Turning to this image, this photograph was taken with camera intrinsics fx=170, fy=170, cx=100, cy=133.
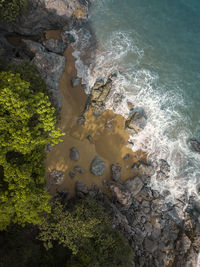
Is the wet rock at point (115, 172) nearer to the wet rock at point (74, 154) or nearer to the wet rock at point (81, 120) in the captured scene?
the wet rock at point (74, 154)

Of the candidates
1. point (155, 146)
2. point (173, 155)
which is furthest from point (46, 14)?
point (173, 155)

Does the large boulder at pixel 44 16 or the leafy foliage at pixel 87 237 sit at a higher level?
the large boulder at pixel 44 16

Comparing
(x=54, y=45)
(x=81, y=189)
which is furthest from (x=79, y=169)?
(x=54, y=45)

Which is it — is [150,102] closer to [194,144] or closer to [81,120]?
[194,144]

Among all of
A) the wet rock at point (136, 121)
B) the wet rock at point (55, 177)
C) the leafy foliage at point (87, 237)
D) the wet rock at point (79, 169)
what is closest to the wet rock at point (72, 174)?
the wet rock at point (79, 169)

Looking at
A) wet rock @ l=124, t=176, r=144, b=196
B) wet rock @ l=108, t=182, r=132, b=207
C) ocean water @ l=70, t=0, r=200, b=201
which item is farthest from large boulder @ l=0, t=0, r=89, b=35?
wet rock @ l=124, t=176, r=144, b=196

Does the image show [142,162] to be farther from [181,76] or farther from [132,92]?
[181,76]

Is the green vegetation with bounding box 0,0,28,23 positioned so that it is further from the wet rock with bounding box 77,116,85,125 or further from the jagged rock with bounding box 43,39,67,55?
the wet rock with bounding box 77,116,85,125
